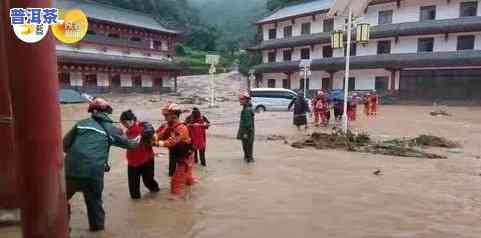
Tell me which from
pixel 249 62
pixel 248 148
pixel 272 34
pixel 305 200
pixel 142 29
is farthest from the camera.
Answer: pixel 249 62

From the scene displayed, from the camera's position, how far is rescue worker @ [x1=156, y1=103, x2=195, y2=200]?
277 inches

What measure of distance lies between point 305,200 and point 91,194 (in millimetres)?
3412

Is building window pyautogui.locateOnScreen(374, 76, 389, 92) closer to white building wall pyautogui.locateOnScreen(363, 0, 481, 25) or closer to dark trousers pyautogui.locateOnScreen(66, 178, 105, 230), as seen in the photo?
white building wall pyautogui.locateOnScreen(363, 0, 481, 25)

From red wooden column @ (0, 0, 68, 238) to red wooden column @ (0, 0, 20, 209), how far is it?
79.1 inches

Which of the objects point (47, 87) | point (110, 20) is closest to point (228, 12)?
point (110, 20)

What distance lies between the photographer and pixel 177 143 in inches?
277

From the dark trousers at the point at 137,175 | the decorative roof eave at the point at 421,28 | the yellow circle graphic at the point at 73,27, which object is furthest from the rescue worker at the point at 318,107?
the decorative roof eave at the point at 421,28

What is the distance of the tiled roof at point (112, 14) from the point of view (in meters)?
40.4

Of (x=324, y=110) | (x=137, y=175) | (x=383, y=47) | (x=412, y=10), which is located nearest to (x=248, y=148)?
(x=137, y=175)

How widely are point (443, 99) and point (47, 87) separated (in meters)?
35.3

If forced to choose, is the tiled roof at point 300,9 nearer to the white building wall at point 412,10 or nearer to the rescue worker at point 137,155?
the white building wall at point 412,10

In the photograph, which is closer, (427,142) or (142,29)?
(427,142)

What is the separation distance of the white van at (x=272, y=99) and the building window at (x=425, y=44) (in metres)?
13.8

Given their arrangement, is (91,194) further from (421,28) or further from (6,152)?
(421,28)
